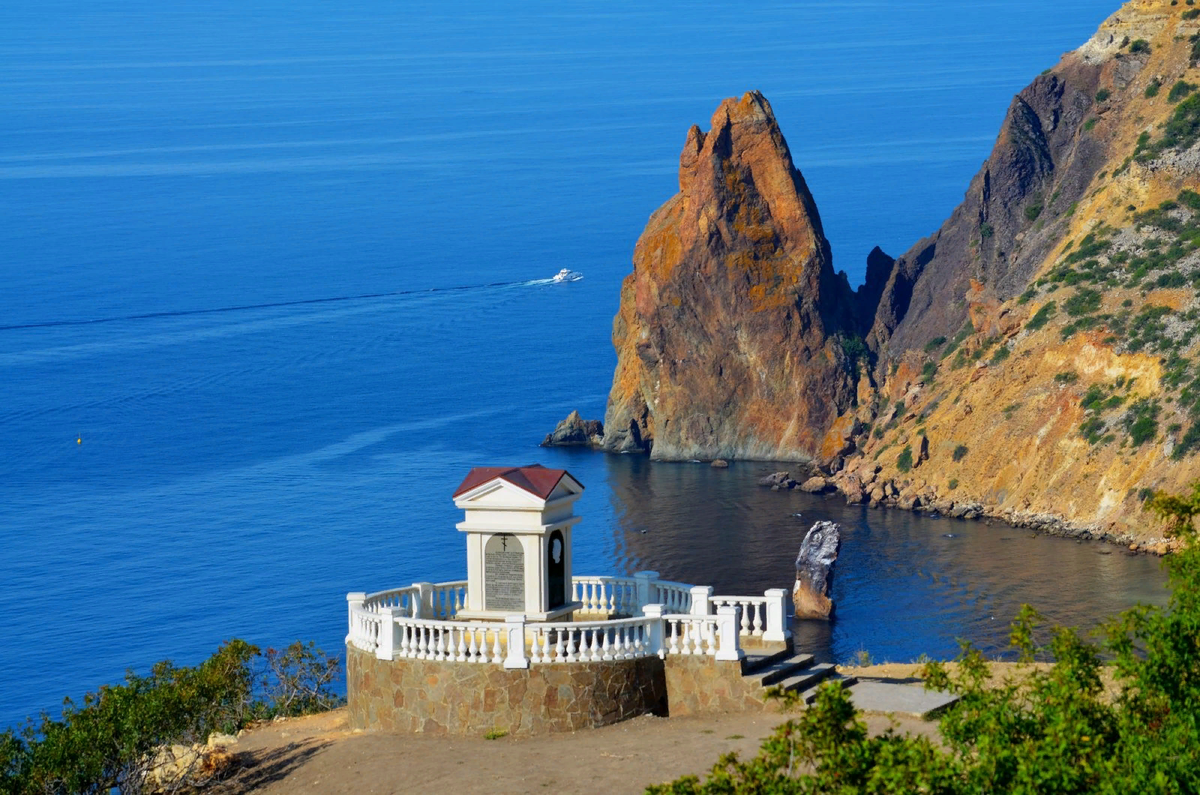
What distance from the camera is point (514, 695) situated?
40031mm

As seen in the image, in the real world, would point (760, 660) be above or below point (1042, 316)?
below

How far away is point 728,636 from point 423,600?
6.77m

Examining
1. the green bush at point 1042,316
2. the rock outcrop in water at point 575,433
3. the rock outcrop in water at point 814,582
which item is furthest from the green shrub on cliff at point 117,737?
the rock outcrop in water at point 575,433

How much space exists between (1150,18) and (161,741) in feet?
471

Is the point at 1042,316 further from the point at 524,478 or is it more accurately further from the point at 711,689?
the point at 711,689

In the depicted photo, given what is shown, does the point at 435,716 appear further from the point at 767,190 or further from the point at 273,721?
the point at 767,190

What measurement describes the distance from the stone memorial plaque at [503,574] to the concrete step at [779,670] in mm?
4623

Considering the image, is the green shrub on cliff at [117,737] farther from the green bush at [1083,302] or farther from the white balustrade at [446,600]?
the green bush at [1083,302]

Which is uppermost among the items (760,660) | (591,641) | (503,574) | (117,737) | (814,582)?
(503,574)

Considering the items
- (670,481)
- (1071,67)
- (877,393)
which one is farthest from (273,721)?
(1071,67)

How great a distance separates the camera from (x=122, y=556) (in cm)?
13162

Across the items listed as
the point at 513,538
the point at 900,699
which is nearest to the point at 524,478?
the point at 513,538

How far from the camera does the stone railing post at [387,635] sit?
40906 mm

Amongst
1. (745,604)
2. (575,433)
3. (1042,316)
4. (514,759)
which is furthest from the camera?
(575,433)
